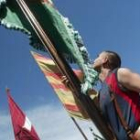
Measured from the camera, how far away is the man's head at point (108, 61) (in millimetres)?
6586

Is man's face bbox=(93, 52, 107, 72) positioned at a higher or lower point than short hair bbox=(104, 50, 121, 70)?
higher

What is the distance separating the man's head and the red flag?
11.2m

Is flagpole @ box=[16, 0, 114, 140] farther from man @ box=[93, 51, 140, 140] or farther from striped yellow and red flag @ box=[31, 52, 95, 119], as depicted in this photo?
striped yellow and red flag @ box=[31, 52, 95, 119]

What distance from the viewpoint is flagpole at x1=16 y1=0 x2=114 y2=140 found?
5.35m

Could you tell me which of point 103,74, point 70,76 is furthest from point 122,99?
point 70,76

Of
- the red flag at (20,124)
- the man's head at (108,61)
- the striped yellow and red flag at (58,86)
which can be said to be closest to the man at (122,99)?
the man's head at (108,61)

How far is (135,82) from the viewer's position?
5844mm

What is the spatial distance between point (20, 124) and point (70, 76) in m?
13.3

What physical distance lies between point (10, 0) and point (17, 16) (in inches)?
7.8

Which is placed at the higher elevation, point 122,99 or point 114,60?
point 114,60

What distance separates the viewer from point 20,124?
18.4m

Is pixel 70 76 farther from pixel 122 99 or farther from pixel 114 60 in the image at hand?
pixel 114 60

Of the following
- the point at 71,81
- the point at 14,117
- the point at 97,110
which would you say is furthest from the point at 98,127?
the point at 14,117

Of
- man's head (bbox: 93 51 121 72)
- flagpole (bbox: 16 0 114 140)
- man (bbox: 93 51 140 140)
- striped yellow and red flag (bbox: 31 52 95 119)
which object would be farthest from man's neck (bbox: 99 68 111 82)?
striped yellow and red flag (bbox: 31 52 95 119)
